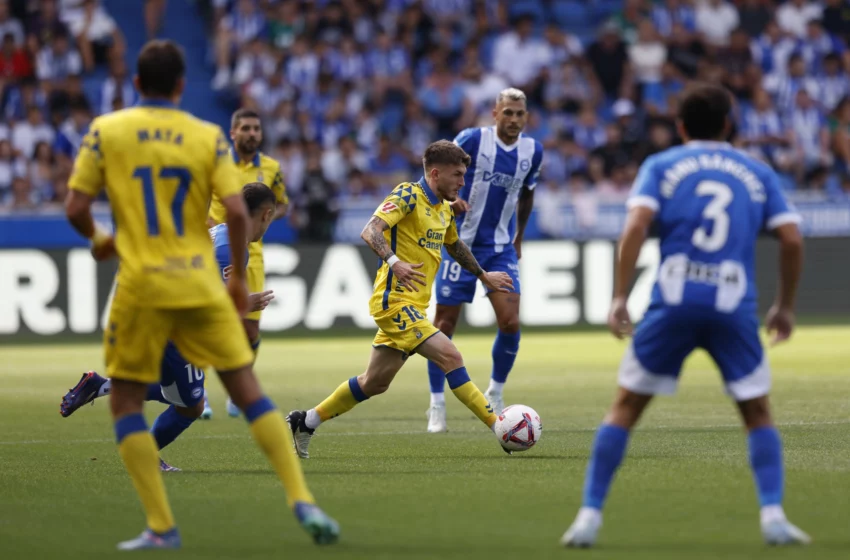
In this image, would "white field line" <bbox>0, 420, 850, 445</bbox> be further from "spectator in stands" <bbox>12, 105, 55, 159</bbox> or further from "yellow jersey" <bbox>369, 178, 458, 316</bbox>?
"spectator in stands" <bbox>12, 105, 55, 159</bbox>

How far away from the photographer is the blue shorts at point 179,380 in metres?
7.98

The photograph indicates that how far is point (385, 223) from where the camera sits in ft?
29.3

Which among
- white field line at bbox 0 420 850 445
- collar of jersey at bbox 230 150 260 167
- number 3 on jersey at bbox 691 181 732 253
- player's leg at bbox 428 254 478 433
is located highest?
number 3 on jersey at bbox 691 181 732 253

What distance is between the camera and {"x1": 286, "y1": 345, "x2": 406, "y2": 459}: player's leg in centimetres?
903

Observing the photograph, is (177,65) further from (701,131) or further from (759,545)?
(759,545)

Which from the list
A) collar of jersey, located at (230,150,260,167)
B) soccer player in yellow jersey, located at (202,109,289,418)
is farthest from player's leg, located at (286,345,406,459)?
collar of jersey, located at (230,150,260,167)

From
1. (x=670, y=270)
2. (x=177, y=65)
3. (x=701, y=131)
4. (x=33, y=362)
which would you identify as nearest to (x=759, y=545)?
(x=670, y=270)

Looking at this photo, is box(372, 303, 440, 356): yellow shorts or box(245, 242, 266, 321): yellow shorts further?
box(245, 242, 266, 321): yellow shorts

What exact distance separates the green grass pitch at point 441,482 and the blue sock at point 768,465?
22 centimetres

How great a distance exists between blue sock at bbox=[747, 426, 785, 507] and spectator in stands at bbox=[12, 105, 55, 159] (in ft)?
61.8

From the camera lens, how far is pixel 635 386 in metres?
5.92

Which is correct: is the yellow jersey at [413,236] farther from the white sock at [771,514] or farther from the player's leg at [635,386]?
the white sock at [771,514]

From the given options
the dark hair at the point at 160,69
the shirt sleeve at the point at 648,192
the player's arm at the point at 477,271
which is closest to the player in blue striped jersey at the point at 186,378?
the player's arm at the point at 477,271

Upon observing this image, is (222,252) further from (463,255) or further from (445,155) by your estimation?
(463,255)
